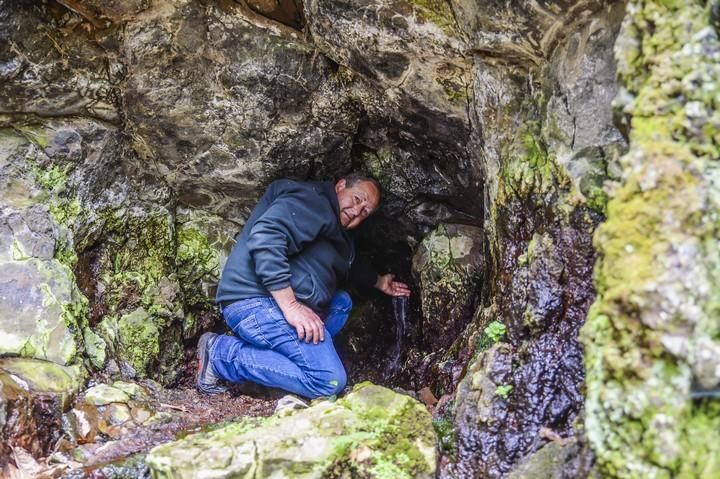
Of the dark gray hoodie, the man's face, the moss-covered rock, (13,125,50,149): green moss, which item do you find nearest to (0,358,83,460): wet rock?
the dark gray hoodie

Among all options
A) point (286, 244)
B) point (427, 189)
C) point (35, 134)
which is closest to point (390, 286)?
point (427, 189)

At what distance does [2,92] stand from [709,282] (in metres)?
3.86

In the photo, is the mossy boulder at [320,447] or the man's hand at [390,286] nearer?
the mossy boulder at [320,447]

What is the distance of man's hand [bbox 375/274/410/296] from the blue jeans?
0.95 meters

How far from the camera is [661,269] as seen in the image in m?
1.94

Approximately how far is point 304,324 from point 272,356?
12.2 inches

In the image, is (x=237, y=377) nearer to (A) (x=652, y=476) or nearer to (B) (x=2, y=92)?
(B) (x=2, y=92)

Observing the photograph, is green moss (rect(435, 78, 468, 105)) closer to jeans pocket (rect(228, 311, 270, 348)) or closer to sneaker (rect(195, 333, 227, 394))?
jeans pocket (rect(228, 311, 270, 348))

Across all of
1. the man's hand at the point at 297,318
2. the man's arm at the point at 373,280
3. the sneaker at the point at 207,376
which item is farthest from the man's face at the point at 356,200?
the sneaker at the point at 207,376

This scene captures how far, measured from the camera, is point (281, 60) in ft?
13.4

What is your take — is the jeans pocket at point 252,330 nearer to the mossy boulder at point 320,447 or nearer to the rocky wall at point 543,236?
the mossy boulder at point 320,447

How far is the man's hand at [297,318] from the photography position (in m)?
4.21

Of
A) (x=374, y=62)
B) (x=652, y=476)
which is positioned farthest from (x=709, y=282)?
(x=374, y=62)

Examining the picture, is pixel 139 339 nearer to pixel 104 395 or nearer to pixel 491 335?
pixel 104 395
